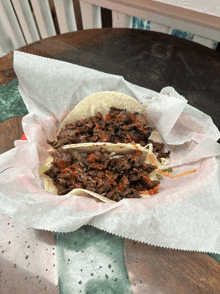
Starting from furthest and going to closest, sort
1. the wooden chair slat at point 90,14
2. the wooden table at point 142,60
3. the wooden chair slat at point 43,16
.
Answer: the wooden chair slat at point 43,16 → the wooden chair slat at point 90,14 → the wooden table at point 142,60

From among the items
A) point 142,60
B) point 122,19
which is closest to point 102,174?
point 142,60

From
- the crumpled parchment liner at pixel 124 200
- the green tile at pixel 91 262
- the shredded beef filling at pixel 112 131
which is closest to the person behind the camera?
the green tile at pixel 91 262

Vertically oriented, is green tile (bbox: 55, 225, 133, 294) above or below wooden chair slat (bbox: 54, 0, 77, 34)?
below

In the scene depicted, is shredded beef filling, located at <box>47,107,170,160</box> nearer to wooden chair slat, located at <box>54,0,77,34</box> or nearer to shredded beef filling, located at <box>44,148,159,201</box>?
shredded beef filling, located at <box>44,148,159,201</box>

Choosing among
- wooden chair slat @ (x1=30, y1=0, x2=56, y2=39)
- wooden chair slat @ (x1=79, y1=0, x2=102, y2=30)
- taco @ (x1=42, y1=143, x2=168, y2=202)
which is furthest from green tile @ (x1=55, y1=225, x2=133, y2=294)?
wooden chair slat @ (x1=30, y1=0, x2=56, y2=39)

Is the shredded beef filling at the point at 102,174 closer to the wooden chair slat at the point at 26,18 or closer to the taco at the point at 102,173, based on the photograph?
the taco at the point at 102,173

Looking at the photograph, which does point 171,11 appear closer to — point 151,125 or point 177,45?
→ point 177,45

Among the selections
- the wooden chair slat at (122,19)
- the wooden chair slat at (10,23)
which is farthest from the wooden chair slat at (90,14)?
the wooden chair slat at (10,23)
